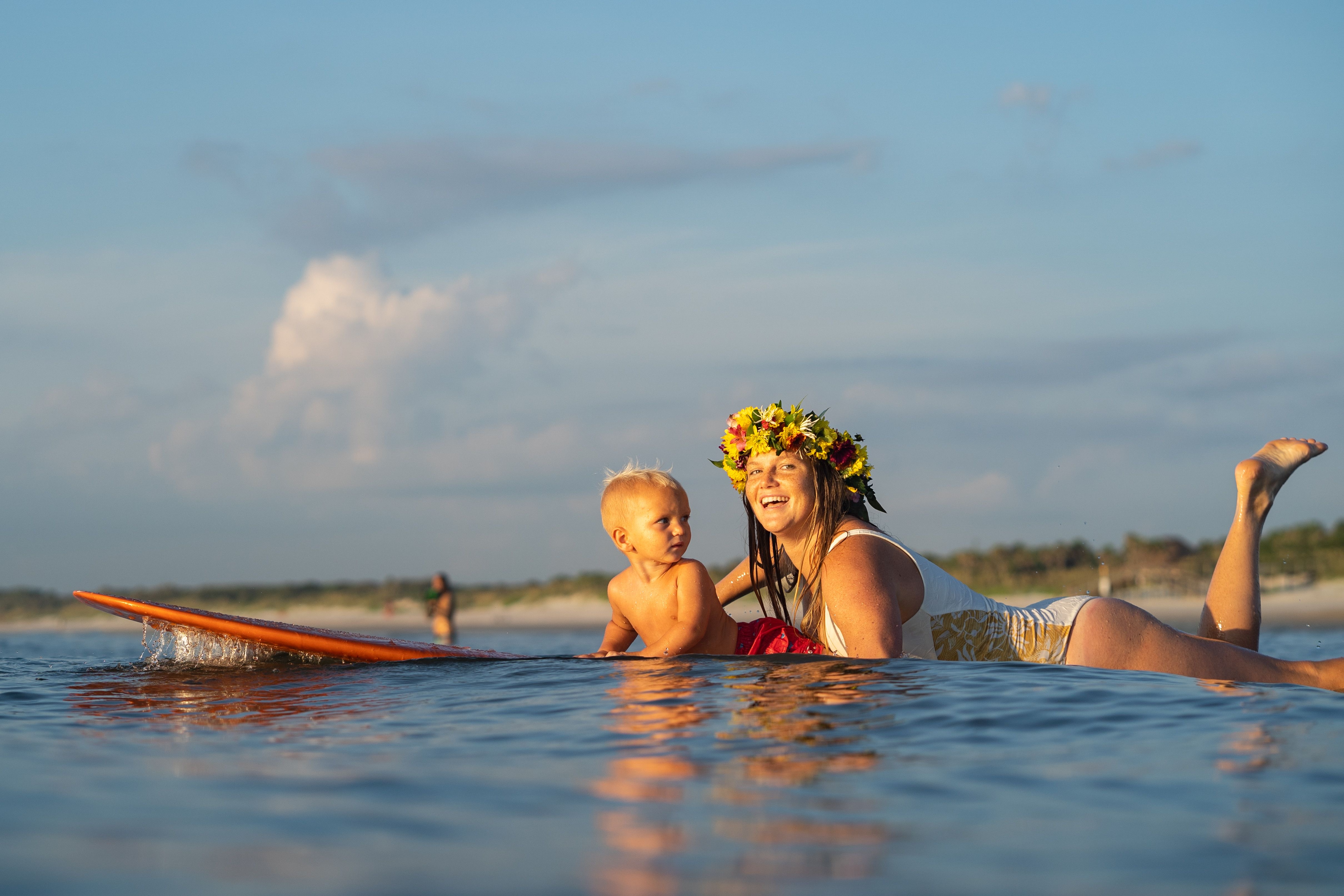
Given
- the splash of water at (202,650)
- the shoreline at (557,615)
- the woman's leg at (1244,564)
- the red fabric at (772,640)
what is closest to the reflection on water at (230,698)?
the splash of water at (202,650)

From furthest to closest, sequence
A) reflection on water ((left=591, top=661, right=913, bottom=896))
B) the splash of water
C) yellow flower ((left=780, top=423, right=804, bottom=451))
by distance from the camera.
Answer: the splash of water, yellow flower ((left=780, top=423, right=804, bottom=451)), reflection on water ((left=591, top=661, right=913, bottom=896))

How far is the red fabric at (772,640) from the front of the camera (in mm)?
5863

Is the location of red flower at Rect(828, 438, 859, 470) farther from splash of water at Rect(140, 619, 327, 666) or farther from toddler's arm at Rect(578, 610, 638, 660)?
splash of water at Rect(140, 619, 327, 666)

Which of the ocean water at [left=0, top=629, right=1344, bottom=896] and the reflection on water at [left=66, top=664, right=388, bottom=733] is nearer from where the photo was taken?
the ocean water at [left=0, top=629, right=1344, bottom=896]

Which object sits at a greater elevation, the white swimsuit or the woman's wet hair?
the woman's wet hair

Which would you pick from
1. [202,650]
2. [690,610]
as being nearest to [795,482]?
[690,610]

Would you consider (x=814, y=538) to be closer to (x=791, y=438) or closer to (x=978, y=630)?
(x=791, y=438)

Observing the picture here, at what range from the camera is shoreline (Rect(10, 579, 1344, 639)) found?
22.6m

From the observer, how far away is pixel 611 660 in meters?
6.00

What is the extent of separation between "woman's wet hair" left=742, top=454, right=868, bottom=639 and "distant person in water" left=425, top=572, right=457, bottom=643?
565 inches

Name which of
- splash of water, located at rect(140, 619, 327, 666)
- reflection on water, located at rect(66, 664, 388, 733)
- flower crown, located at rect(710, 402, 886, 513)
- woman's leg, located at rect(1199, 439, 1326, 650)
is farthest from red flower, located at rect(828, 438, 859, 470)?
splash of water, located at rect(140, 619, 327, 666)

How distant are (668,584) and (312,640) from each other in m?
2.25

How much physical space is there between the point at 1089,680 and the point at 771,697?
150 cm

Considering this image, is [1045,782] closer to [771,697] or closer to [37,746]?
[771,697]
